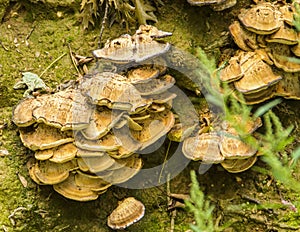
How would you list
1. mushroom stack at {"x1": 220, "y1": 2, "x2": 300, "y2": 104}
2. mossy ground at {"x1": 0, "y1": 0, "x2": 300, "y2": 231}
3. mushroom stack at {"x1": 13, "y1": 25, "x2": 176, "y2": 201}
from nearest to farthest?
mushroom stack at {"x1": 13, "y1": 25, "x2": 176, "y2": 201}, mushroom stack at {"x1": 220, "y1": 2, "x2": 300, "y2": 104}, mossy ground at {"x1": 0, "y1": 0, "x2": 300, "y2": 231}

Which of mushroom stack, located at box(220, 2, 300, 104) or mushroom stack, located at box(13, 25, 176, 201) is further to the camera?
mushroom stack, located at box(220, 2, 300, 104)

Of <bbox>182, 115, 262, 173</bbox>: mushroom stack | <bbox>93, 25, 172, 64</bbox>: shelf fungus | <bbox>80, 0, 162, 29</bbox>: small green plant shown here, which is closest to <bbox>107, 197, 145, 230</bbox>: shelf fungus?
<bbox>182, 115, 262, 173</bbox>: mushroom stack

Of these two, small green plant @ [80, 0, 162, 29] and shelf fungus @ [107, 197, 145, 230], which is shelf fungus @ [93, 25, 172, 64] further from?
shelf fungus @ [107, 197, 145, 230]

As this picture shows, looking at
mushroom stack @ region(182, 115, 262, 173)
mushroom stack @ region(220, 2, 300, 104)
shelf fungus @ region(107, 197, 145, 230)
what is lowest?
shelf fungus @ region(107, 197, 145, 230)

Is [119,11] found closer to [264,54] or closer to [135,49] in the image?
[135,49]

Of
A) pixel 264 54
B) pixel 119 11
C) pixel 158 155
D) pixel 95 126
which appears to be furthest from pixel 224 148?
pixel 119 11

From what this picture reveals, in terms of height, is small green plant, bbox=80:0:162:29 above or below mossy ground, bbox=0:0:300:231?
above

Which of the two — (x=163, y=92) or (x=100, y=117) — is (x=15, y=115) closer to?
(x=100, y=117)
